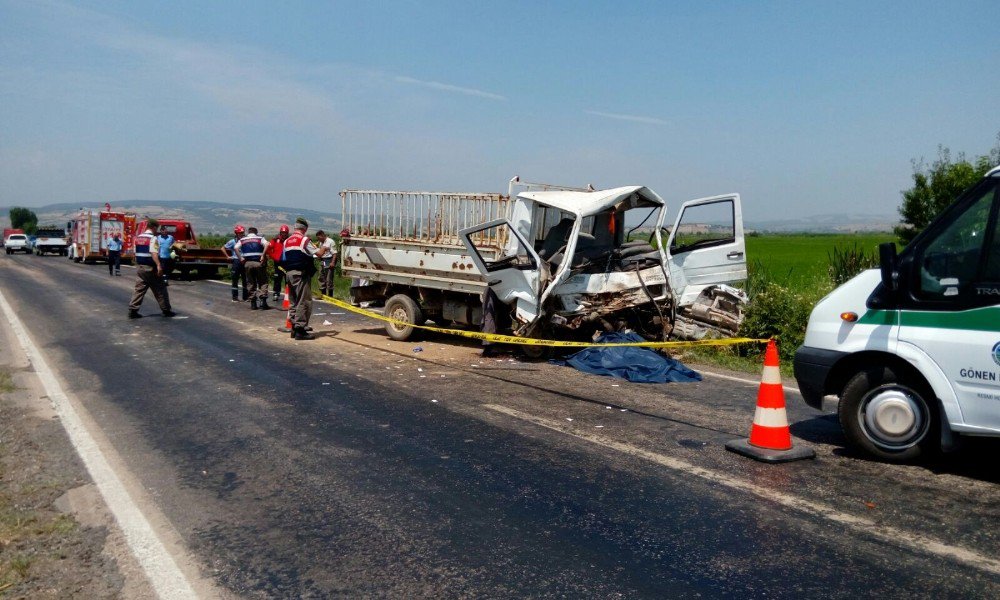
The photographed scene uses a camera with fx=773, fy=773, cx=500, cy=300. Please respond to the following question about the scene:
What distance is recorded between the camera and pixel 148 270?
50.3ft

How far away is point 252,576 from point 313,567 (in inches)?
11.7

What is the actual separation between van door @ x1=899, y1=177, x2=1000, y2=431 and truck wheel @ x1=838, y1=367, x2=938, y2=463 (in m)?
0.30

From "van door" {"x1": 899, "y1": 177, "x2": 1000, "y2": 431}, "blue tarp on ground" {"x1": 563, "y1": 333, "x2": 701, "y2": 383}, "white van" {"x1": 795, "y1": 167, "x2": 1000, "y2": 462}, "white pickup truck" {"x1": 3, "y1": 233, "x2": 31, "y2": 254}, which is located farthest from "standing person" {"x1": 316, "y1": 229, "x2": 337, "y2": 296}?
"white pickup truck" {"x1": 3, "y1": 233, "x2": 31, "y2": 254}

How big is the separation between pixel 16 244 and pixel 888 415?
225ft

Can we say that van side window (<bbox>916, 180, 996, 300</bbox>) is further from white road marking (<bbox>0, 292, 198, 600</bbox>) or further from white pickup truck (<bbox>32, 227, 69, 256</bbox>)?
white pickup truck (<bbox>32, 227, 69, 256</bbox>)

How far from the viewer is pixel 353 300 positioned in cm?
1324

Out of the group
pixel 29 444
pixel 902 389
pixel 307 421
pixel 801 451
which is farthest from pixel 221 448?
pixel 902 389

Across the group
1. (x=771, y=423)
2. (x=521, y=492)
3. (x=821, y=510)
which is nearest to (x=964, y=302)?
(x=771, y=423)

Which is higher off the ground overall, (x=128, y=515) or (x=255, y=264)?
(x=255, y=264)

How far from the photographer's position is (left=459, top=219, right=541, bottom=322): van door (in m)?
10.2

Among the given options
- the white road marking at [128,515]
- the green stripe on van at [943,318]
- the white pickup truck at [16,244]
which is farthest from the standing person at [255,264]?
the white pickup truck at [16,244]

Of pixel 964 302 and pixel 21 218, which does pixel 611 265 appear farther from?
pixel 21 218

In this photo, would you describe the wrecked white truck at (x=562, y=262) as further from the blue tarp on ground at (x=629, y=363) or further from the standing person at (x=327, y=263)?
the standing person at (x=327, y=263)

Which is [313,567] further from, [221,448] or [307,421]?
[307,421]
